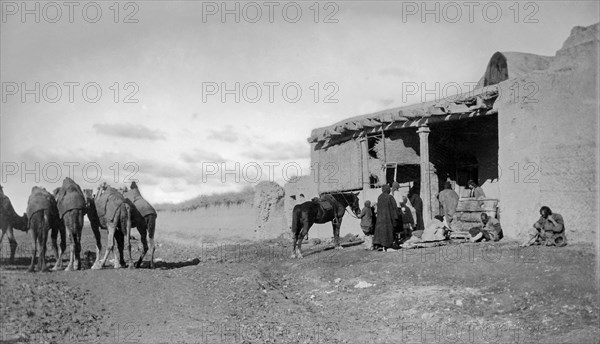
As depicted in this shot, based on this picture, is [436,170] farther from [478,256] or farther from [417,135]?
[478,256]

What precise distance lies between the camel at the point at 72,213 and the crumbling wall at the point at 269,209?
1172cm

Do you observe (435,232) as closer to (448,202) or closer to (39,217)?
(448,202)

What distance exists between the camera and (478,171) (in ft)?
60.4

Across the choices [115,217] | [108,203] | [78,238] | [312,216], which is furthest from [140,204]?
[312,216]

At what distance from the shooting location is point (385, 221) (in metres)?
13.8

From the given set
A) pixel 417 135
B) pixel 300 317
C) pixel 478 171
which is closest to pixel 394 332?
pixel 300 317

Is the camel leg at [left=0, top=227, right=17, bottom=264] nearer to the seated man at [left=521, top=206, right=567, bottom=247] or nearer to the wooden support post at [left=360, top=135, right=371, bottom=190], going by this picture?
the wooden support post at [left=360, top=135, right=371, bottom=190]

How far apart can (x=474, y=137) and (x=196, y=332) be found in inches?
516

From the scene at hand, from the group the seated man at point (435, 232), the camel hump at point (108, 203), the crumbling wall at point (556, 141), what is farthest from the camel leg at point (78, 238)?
the crumbling wall at point (556, 141)

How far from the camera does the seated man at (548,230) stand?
11375 mm

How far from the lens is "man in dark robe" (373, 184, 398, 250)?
13.7 metres

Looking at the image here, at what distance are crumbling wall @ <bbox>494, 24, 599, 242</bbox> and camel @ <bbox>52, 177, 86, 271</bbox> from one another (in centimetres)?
964

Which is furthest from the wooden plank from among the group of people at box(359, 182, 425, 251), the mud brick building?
the group of people at box(359, 182, 425, 251)

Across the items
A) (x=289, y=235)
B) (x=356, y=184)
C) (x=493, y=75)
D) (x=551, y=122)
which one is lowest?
(x=289, y=235)
